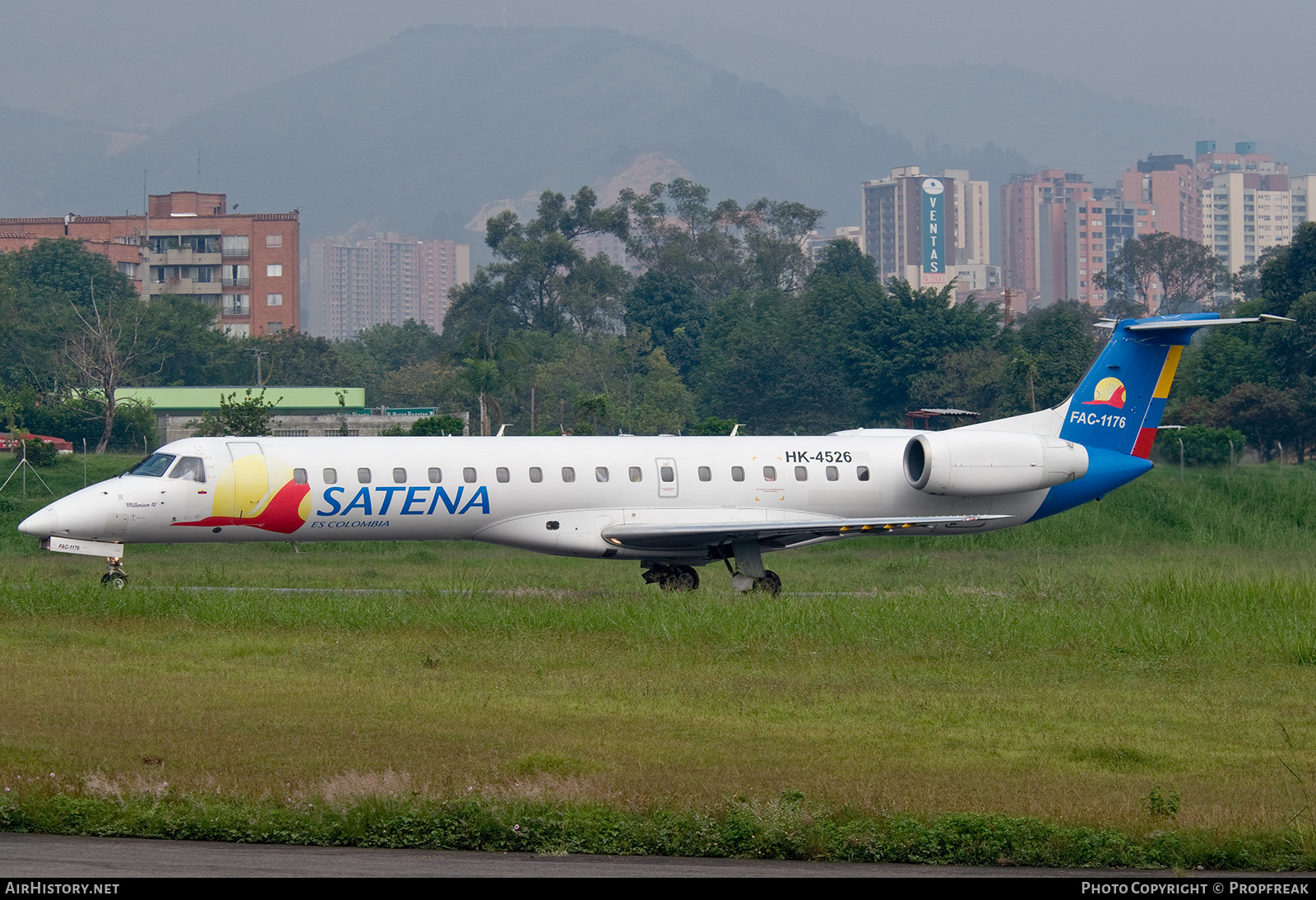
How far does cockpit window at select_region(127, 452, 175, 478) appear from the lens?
2406cm

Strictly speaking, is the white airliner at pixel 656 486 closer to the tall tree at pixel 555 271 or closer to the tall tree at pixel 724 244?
the tall tree at pixel 555 271

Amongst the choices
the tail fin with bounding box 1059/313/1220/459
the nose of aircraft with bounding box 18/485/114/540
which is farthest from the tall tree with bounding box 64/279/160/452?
the tail fin with bounding box 1059/313/1220/459

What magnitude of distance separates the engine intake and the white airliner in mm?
34

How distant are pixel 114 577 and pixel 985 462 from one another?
595 inches

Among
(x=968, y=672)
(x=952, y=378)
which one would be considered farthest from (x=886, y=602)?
(x=952, y=378)

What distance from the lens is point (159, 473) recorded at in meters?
24.0

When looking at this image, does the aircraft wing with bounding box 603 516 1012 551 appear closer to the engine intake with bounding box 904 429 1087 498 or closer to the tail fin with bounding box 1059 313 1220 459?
the engine intake with bounding box 904 429 1087 498

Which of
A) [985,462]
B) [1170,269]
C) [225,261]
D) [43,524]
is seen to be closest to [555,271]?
[225,261]

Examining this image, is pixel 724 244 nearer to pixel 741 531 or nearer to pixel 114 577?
pixel 741 531

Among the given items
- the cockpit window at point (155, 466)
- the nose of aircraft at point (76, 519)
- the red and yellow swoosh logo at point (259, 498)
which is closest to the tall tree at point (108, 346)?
the cockpit window at point (155, 466)

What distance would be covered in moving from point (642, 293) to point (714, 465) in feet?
313

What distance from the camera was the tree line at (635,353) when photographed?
67.9 metres

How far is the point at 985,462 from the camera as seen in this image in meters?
27.2

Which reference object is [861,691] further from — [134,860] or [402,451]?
[402,451]
